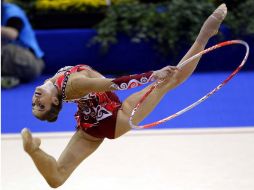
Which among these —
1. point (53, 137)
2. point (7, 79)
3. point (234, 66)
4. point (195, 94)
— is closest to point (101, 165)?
point (53, 137)

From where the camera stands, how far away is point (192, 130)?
4184 mm

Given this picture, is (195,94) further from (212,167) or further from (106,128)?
(106,128)

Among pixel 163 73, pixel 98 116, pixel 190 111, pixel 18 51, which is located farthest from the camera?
pixel 18 51

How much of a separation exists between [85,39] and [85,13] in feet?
Result: 0.96

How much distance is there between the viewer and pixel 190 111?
4723mm

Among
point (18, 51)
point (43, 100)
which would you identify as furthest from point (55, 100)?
point (18, 51)

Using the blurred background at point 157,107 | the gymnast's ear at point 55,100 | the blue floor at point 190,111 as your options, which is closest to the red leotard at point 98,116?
the gymnast's ear at point 55,100

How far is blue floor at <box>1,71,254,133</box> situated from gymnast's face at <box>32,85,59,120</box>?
1.63 meters

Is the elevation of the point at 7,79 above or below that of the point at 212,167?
below

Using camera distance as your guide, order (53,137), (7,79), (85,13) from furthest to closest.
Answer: (85,13), (7,79), (53,137)

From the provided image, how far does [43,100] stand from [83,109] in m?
0.23

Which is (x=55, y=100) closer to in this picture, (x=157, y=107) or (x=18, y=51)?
(x=157, y=107)

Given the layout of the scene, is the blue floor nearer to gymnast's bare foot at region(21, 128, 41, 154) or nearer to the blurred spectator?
the blurred spectator

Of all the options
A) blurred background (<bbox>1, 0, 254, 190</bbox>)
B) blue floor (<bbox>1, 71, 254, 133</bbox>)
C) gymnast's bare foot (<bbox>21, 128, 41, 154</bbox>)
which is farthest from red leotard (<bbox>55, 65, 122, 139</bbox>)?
blue floor (<bbox>1, 71, 254, 133</bbox>)
